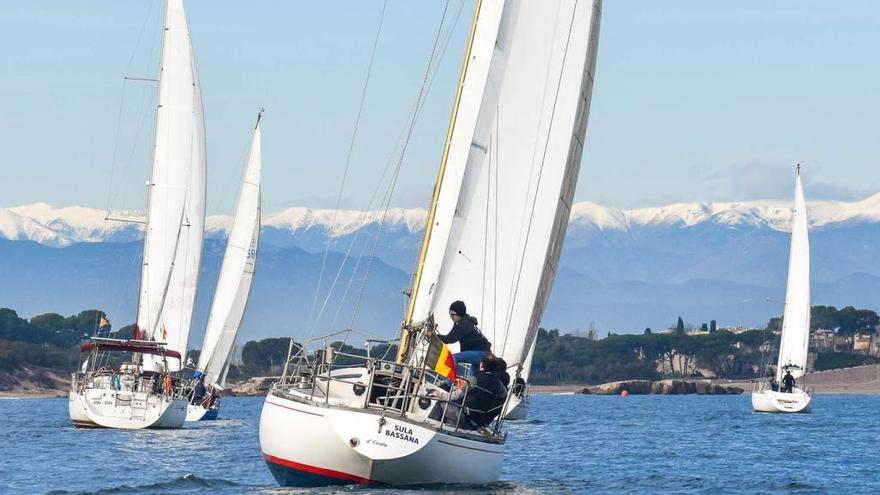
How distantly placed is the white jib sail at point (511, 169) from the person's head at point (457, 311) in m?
1.36

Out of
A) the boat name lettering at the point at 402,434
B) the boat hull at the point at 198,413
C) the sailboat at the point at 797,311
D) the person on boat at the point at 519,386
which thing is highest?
the sailboat at the point at 797,311

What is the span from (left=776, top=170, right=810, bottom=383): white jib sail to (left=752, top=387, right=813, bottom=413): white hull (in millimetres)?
4222

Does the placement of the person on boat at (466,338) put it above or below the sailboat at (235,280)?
below

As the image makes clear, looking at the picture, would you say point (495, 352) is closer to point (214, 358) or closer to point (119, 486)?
point (119, 486)

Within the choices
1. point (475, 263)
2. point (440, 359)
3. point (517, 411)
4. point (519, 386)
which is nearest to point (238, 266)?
point (517, 411)

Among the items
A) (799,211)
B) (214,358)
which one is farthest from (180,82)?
(799,211)

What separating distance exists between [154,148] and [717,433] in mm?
25502

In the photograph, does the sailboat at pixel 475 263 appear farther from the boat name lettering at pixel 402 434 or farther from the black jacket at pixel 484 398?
the black jacket at pixel 484 398

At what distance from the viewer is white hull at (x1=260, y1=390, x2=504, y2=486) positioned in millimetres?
30359

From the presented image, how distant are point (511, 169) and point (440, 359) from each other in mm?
4679

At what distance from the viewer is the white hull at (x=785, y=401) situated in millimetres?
94562

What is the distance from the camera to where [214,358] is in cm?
7875

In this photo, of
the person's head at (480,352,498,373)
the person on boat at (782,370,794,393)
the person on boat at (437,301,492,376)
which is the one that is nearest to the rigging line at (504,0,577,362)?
the person on boat at (437,301,492,376)

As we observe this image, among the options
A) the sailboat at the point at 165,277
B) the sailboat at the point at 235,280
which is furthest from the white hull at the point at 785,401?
the sailboat at the point at 165,277
